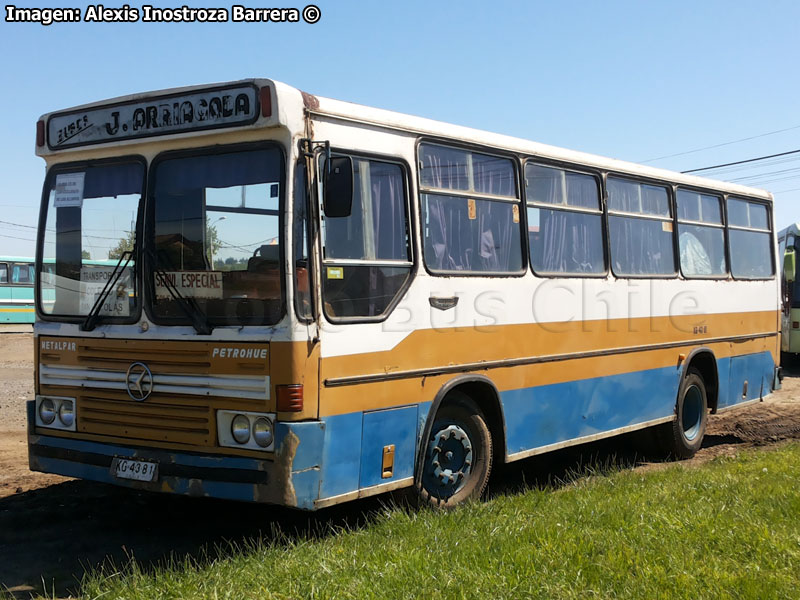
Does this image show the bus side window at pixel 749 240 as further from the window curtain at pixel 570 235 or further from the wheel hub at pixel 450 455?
the wheel hub at pixel 450 455

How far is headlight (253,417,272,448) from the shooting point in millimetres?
5605

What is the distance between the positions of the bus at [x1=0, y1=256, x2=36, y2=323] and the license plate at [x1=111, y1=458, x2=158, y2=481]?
1206 inches

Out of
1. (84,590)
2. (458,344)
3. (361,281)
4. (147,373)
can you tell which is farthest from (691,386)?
(84,590)

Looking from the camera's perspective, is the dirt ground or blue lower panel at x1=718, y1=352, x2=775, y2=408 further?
blue lower panel at x1=718, y1=352, x2=775, y2=408

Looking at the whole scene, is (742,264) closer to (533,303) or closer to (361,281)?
(533,303)

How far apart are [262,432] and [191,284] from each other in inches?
43.7

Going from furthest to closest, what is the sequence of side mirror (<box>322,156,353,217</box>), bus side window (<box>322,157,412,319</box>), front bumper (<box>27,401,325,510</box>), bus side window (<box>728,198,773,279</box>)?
1. bus side window (<box>728,198,773,279</box>)
2. bus side window (<box>322,157,412,319</box>)
3. side mirror (<box>322,156,353,217</box>)
4. front bumper (<box>27,401,325,510</box>)

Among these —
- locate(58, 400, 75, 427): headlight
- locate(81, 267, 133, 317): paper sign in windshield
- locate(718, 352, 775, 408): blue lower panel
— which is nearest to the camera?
locate(81, 267, 133, 317): paper sign in windshield

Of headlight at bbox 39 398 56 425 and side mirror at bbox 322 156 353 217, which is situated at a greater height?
side mirror at bbox 322 156 353 217

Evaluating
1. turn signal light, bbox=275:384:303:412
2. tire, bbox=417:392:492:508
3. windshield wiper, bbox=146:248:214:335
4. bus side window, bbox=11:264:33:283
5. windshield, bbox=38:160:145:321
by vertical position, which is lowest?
tire, bbox=417:392:492:508

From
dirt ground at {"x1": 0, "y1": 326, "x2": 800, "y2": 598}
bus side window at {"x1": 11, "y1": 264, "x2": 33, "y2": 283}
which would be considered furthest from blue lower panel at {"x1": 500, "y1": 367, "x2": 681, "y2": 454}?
bus side window at {"x1": 11, "y1": 264, "x2": 33, "y2": 283}

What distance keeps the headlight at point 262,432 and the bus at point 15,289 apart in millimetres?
31470

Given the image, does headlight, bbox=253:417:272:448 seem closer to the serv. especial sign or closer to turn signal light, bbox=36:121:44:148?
the serv. especial sign

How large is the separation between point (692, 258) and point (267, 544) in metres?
6.48
